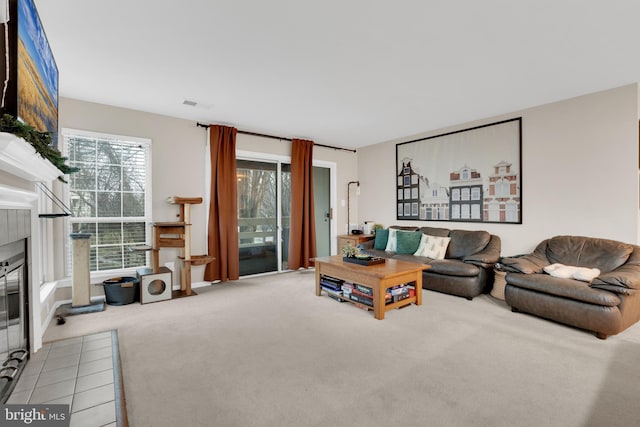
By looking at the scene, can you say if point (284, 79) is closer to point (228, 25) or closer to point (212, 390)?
point (228, 25)

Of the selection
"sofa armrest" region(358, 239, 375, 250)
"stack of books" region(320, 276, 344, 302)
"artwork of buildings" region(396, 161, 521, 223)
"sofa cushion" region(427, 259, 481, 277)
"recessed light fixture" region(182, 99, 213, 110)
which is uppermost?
"recessed light fixture" region(182, 99, 213, 110)

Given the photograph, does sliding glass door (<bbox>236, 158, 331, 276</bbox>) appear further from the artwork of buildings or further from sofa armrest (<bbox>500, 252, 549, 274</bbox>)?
sofa armrest (<bbox>500, 252, 549, 274</bbox>)

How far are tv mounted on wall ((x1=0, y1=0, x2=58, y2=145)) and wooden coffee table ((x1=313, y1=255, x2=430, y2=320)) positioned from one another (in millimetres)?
2920

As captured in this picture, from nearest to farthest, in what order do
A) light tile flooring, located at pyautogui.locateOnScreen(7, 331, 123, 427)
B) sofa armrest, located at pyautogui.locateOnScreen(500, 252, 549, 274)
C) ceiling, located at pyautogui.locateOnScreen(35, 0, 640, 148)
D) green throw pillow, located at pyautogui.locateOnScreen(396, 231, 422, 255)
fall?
light tile flooring, located at pyautogui.locateOnScreen(7, 331, 123, 427) < ceiling, located at pyautogui.locateOnScreen(35, 0, 640, 148) < sofa armrest, located at pyautogui.locateOnScreen(500, 252, 549, 274) < green throw pillow, located at pyautogui.locateOnScreen(396, 231, 422, 255)

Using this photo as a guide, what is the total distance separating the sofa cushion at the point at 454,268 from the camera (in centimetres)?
384

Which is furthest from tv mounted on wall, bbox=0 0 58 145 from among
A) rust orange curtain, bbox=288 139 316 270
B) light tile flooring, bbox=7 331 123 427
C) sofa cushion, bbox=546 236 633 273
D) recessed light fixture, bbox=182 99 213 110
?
sofa cushion, bbox=546 236 633 273

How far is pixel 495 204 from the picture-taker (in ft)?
14.6

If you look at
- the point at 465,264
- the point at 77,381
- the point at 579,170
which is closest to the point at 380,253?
the point at 465,264

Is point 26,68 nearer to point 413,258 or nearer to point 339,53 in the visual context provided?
point 339,53

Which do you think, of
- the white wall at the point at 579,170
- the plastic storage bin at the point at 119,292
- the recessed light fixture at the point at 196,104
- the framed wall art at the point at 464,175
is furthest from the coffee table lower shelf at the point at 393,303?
the recessed light fixture at the point at 196,104

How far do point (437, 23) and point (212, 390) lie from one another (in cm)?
295

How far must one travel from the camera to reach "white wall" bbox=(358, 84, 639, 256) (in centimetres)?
335

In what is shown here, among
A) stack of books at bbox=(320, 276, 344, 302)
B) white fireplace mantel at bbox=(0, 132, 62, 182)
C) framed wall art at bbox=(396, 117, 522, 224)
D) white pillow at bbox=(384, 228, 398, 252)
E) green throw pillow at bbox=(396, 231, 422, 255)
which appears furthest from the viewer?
white pillow at bbox=(384, 228, 398, 252)

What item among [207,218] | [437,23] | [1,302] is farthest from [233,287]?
[437,23]
